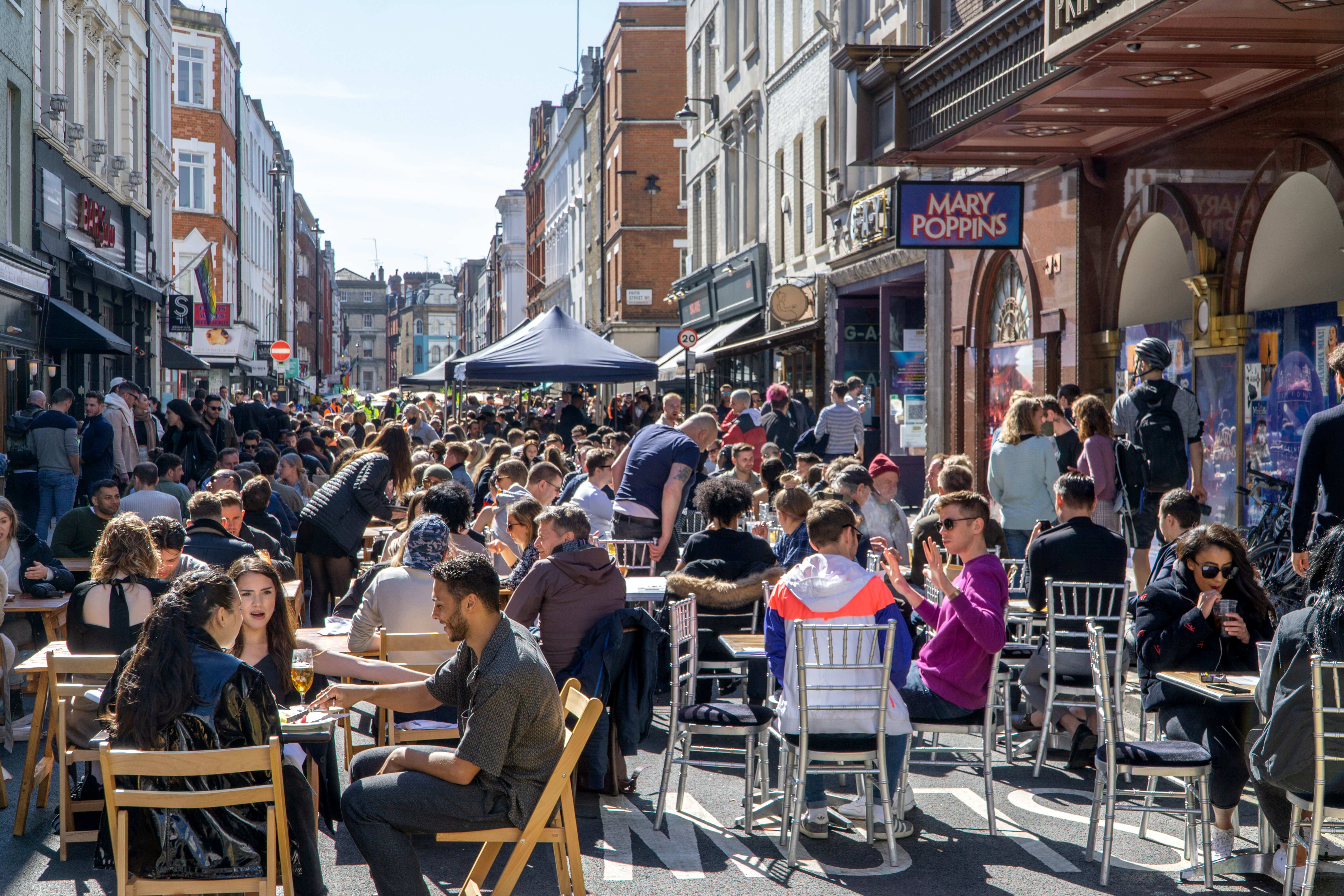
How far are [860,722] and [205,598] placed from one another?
9.50ft

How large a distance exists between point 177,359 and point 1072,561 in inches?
1099

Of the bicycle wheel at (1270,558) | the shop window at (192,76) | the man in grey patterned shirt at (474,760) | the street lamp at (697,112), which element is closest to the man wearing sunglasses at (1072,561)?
the bicycle wheel at (1270,558)

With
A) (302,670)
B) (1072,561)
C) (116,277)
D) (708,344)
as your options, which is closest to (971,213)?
(1072,561)

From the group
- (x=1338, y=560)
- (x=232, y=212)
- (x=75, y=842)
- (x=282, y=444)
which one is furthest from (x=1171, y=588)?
(x=232, y=212)

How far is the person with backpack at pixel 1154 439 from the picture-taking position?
9.85 metres

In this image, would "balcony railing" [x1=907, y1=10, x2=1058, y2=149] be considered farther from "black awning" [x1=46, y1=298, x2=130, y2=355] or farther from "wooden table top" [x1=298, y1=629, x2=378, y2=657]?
"black awning" [x1=46, y1=298, x2=130, y2=355]

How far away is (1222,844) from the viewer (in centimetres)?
566

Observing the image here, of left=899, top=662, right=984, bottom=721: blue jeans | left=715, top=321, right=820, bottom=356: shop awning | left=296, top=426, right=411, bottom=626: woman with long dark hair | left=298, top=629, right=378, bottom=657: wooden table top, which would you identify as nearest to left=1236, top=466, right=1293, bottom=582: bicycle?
left=899, top=662, right=984, bottom=721: blue jeans

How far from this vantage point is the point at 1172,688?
5.90m

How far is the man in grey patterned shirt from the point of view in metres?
4.56

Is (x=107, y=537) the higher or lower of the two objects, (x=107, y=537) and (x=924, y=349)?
the lower

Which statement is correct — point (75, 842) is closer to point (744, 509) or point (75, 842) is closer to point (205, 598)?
point (205, 598)

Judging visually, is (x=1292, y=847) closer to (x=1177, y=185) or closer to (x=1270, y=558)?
(x=1270, y=558)

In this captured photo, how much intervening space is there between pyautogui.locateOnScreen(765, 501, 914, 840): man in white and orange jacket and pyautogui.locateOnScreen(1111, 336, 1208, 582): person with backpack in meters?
4.66
